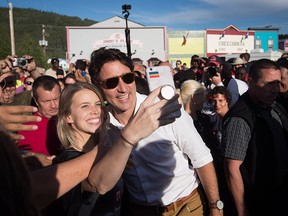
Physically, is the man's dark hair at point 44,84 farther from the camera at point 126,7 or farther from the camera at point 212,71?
the camera at point 126,7

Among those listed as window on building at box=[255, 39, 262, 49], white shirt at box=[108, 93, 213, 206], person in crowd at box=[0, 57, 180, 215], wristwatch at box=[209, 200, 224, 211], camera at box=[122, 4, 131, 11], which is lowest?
wristwatch at box=[209, 200, 224, 211]

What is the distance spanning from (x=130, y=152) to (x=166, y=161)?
87cm

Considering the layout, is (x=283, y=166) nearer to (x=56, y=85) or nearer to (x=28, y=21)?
(x=56, y=85)

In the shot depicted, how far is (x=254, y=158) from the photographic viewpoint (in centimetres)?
240

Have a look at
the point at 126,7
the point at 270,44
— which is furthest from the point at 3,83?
the point at 270,44

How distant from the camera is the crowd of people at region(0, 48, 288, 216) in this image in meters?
1.13

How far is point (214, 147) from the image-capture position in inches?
139

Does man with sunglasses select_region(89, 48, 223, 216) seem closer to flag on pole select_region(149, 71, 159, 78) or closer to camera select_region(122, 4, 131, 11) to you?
flag on pole select_region(149, 71, 159, 78)

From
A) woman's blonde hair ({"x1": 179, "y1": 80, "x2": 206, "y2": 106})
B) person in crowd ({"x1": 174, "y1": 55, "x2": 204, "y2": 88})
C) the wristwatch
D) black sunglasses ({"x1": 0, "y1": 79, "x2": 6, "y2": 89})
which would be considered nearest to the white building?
person in crowd ({"x1": 174, "y1": 55, "x2": 204, "y2": 88})

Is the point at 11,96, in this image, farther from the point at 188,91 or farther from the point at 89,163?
the point at 89,163

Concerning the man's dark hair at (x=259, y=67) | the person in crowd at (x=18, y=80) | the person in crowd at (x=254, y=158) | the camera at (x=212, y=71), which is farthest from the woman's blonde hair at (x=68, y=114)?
the person in crowd at (x=18, y=80)

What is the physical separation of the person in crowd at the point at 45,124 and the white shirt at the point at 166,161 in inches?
37.6

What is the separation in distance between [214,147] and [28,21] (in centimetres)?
15057

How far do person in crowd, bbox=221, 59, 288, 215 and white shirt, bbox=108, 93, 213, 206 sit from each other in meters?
0.49
